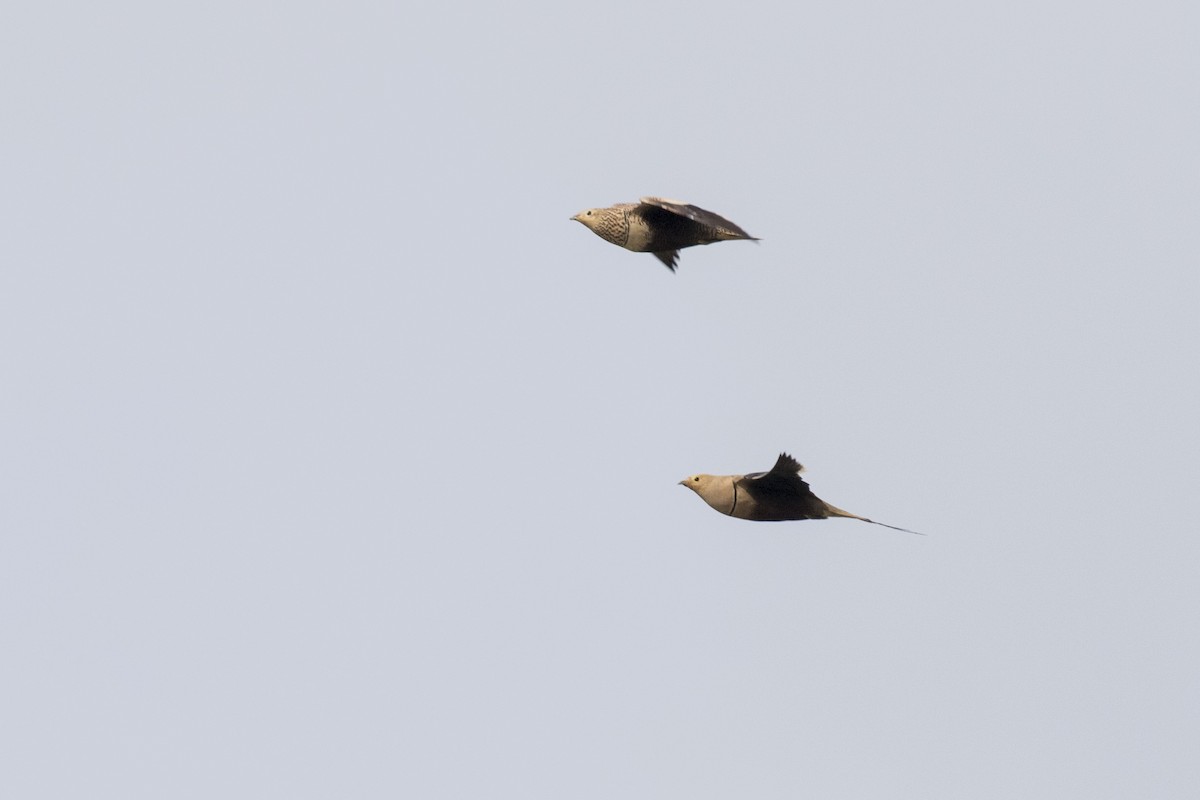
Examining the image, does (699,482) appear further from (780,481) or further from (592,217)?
(592,217)

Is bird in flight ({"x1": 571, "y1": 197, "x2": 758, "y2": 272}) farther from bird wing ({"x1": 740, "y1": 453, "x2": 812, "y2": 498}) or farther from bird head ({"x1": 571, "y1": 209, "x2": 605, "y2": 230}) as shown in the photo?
bird wing ({"x1": 740, "y1": 453, "x2": 812, "y2": 498})

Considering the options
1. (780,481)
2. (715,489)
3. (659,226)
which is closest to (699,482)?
(715,489)

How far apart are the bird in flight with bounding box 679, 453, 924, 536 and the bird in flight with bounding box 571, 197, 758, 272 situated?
476 cm

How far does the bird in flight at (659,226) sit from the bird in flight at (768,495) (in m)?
4.76

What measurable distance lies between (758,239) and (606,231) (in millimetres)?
3758

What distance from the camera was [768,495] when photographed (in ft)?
128

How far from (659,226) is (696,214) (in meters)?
1.12

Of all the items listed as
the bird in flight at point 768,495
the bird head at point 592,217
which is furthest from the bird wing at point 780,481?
the bird head at point 592,217

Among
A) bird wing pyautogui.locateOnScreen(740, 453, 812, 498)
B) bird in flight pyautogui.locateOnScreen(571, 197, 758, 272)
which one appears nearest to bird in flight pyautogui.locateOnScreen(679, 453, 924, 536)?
bird wing pyautogui.locateOnScreen(740, 453, 812, 498)

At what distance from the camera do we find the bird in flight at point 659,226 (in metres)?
41.5

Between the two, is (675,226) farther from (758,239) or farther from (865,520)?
(865,520)

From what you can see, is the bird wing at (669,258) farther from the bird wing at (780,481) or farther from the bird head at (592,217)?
A: the bird wing at (780,481)

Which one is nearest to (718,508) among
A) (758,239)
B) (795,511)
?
(795,511)

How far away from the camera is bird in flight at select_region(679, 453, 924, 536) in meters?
38.1
